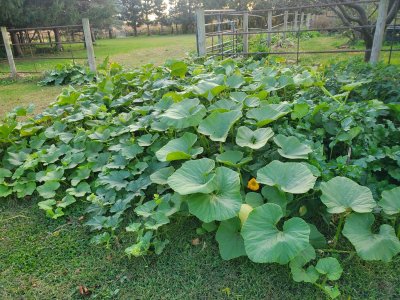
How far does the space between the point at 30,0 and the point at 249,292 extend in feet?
48.5

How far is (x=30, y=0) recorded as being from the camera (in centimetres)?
1301

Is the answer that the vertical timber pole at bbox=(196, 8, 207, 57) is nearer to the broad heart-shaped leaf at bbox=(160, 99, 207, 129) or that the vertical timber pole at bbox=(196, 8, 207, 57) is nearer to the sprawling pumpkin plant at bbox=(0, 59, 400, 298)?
the sprawling pumpkin plant at bbox=(0, 59, 400, 298)

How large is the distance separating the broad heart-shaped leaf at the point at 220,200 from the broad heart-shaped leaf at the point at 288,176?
0.16m

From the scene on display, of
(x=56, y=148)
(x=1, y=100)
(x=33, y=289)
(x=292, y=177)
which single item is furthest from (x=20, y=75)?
(x=292, y=177)

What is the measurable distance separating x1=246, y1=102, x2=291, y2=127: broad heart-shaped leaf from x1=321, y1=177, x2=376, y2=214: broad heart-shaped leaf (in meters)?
0.64

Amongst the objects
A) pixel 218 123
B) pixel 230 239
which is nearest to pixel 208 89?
pixel 218 123

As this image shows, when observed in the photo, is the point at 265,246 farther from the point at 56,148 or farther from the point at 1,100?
the point at 1,100

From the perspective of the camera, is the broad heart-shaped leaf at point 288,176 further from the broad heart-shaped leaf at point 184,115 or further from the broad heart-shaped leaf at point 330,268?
the broad heart-shaped leaf at point 184,115

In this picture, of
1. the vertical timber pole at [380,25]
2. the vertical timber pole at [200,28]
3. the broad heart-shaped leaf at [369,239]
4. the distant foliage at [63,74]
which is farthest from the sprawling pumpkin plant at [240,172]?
the distant foliage at [63,74]

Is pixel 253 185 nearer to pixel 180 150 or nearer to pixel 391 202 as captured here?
pixel 180 150

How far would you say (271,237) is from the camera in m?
1.55

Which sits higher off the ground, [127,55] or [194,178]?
[194,178]

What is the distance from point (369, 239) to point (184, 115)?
4.54 ft

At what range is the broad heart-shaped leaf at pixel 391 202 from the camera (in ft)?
5.52
